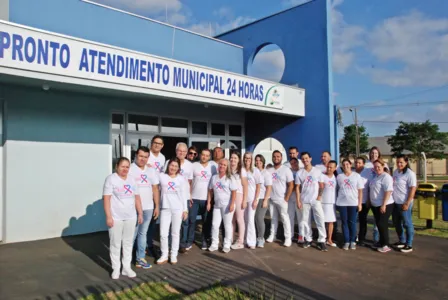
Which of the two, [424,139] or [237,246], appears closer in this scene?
[237,246]

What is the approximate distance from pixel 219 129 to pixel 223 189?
14.7ft

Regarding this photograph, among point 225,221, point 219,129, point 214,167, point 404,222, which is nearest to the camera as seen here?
point 225,221

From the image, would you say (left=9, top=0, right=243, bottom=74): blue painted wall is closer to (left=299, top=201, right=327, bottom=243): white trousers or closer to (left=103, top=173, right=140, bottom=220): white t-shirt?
(left=103, top=173, right=140, bottom=220): white t-shirt

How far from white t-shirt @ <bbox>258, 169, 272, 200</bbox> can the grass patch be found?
2435 millimetres

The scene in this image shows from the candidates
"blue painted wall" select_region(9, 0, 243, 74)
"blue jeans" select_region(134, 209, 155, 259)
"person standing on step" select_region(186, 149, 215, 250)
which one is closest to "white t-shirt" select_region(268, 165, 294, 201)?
"person standing on step" select_region(186, 149, 215, 250)

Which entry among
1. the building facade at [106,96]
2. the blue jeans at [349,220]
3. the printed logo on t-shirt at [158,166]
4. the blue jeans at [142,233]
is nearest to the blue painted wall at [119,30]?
the building facade at [106,96]

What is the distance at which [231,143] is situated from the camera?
1064cm

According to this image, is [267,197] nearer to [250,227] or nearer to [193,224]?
[250,227]

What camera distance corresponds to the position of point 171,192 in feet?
17.7

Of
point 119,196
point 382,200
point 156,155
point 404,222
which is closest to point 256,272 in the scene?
point 119,196

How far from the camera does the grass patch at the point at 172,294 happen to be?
4.08 metres

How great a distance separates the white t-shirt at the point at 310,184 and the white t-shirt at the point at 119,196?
3.09m

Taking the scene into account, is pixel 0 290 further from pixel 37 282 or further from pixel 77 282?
pixel 77 282

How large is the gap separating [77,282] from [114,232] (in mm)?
767
